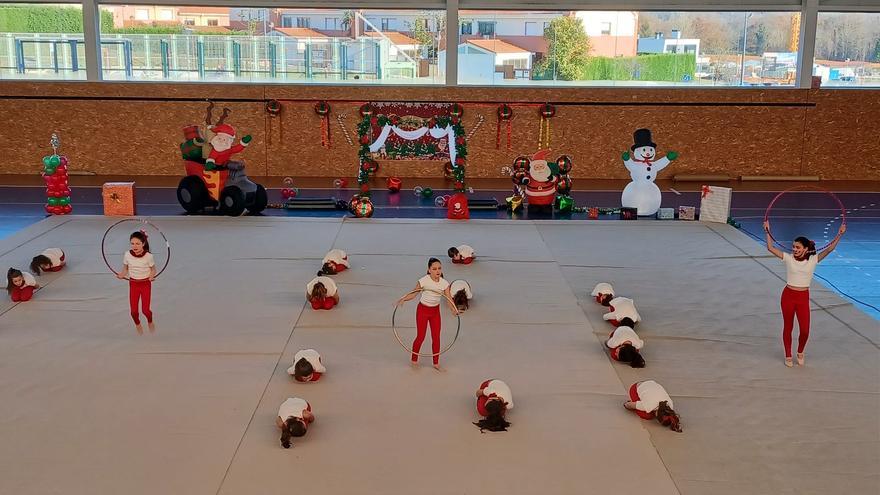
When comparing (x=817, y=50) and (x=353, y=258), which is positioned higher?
(x=817, y=50)

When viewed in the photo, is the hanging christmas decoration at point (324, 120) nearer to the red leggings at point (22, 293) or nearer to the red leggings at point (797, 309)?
the red leggings at point (22, 293)

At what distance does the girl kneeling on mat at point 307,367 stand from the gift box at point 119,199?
7659mm

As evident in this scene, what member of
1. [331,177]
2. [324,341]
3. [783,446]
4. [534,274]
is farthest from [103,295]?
[331,177]

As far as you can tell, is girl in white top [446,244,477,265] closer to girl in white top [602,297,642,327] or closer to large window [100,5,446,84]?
girl in white top [602,297,642,327]

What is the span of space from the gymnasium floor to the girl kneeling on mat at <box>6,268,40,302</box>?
0.53ft

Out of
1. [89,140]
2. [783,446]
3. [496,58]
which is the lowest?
[783,446]

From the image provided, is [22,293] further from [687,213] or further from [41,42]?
[41,42]

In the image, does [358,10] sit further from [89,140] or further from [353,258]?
[353,258]

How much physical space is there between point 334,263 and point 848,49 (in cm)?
1473

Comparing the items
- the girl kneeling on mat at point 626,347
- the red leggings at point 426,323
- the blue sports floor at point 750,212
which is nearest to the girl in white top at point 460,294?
the red leggings at point 426,323

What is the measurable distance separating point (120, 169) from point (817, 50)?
1598 centimetres

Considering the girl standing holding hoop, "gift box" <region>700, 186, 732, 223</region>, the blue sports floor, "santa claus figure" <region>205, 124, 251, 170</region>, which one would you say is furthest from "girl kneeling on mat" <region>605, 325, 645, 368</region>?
"santa claus figure" <region>205, 124, 251, 170</region>

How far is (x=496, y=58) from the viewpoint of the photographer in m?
18.7

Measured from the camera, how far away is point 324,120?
59.1ft
